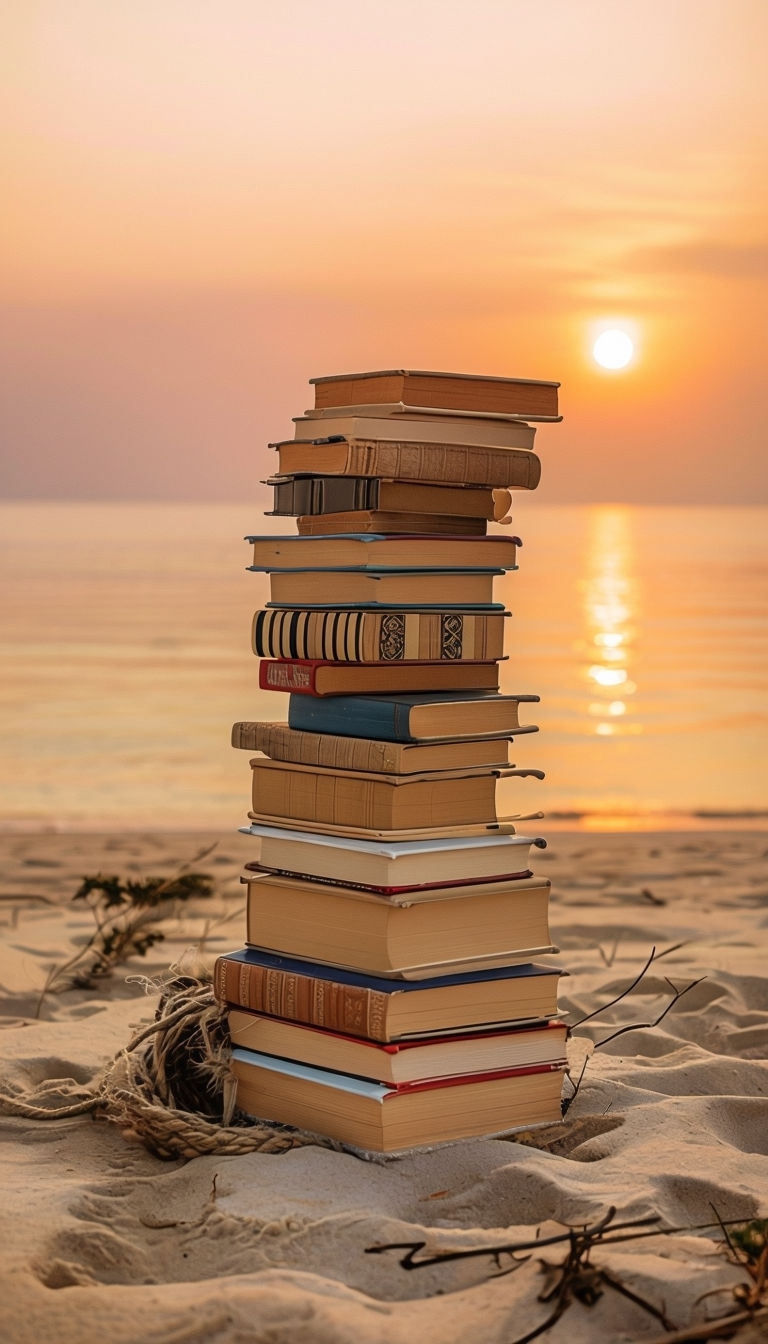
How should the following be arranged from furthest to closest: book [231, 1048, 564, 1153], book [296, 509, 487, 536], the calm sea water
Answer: the calm sea water < book [296, 509, 487, 536] < book [231, 1048, 564, 1153]


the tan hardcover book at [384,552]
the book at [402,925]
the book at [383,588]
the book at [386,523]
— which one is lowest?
the book at [402,925]

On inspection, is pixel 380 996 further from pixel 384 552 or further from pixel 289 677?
pixel 384 552

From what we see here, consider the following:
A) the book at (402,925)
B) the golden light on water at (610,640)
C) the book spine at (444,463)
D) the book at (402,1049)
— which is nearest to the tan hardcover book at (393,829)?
the book at (402,925)

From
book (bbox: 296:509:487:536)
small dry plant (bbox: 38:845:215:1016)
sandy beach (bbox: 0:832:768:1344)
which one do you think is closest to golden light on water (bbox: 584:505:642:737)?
small dry plant (bbox: 38:845:215:1016)

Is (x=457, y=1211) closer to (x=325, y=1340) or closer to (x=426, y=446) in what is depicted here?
(x=325, y=1340)

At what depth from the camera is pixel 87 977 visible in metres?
5.34

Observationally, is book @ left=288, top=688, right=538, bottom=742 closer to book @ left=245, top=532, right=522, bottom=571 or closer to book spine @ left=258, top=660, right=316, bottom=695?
book spine @ left=258, top=660, right=316, bottom=695

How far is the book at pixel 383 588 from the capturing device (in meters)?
3.52

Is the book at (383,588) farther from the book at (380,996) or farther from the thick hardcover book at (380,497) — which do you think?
the book at (380,996)

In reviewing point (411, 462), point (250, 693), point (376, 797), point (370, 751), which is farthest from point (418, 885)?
point (250, 693)

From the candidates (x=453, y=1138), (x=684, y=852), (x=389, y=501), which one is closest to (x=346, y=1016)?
(x=453, y=1138)

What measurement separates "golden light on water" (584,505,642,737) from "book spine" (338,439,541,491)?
37.2ft

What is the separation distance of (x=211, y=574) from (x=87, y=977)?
30804 mm

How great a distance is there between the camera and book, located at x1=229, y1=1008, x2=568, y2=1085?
3.39m
